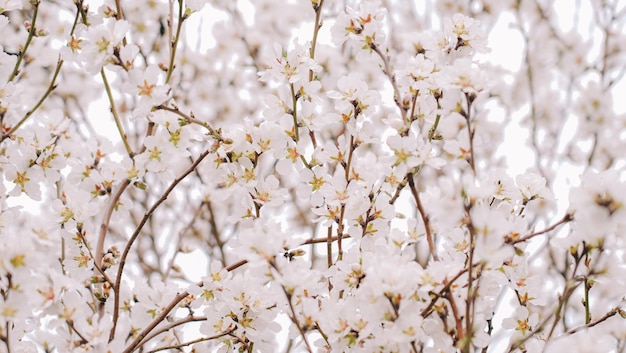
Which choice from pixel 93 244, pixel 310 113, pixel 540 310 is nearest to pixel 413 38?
pixel 310 113

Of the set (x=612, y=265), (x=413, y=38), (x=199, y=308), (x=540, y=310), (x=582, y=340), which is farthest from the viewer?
(x=540, y=310)

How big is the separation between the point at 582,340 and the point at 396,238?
443 millimetres

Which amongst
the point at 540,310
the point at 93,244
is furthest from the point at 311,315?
the point at 540,310

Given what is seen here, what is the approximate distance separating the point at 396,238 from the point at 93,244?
0.75 meters

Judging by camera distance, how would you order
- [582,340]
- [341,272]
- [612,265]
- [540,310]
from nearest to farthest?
1. [582,340]
2. [612,265]
3. [341,272]
4. [540,310]

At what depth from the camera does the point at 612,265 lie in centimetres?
115

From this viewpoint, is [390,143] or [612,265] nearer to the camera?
[612,265]

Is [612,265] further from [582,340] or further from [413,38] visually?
[413,38]

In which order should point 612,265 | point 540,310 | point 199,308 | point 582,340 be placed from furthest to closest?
point 540,310
point 199,308
point 612,265
point 582,340

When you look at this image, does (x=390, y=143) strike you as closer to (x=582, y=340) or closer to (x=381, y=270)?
(x=381, y=270)

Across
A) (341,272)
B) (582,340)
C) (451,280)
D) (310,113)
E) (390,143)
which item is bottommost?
(582,340)

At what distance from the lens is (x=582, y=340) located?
1.04 meters

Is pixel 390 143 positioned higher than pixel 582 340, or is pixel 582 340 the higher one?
pixel 390 143

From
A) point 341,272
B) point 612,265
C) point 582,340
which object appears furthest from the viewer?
point 341,272
